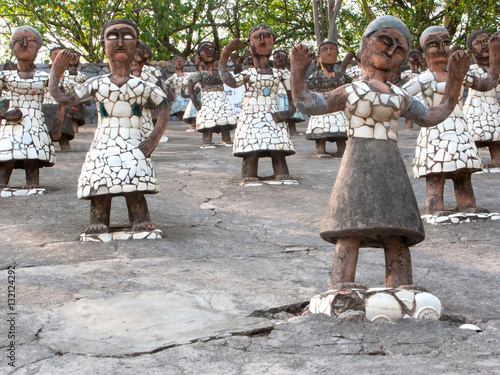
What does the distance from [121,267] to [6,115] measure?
339 centimetres

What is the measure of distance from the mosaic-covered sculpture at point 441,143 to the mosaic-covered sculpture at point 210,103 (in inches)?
232

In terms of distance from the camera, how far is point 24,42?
275 inches

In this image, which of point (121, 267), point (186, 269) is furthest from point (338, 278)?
point (121, 267)

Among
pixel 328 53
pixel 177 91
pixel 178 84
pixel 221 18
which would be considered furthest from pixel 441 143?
pixel 221 18

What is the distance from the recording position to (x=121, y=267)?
14.7 ft

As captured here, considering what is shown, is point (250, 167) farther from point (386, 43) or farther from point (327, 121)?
point (386, 43)

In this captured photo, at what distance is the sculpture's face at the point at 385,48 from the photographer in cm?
379

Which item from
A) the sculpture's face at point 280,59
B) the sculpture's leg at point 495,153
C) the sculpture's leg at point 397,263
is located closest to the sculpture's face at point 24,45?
the sculpture's leg at point 397,263

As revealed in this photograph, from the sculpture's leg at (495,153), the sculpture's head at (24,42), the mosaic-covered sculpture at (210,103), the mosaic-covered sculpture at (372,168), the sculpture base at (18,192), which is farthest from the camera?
the mosaic-covered sculpture at (210,103)

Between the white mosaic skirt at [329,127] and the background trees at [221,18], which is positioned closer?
the white mosaic skirt at [329,127]

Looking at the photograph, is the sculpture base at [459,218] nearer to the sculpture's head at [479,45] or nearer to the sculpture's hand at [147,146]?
the sculpture's hand at [147,146]

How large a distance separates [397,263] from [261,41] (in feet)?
14.5

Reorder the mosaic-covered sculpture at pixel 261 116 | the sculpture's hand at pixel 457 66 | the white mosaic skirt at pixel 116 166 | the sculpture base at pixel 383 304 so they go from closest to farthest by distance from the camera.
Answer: the sculpture base at pixel 383 304 → the sculpture's hand at pixel 457 66 → the white mosaic skirt at pixel 116 166 → the mosaic-covered sculpture at pixel 261 116

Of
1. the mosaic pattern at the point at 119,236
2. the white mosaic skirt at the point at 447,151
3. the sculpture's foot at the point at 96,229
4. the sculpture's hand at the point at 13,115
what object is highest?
the sculpture's hand at the point at 13,115
